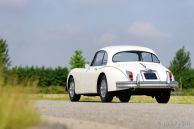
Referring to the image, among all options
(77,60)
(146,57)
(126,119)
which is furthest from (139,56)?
(77,60)

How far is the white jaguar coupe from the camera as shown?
55.3 feet

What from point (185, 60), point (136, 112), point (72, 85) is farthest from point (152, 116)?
point (185, 60)

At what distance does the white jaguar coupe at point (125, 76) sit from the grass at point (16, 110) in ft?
28.5

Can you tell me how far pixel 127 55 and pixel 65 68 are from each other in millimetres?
42774

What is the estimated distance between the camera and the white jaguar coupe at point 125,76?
16859 mm

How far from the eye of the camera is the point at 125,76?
16844mm

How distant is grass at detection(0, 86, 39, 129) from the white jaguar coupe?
8.67 m

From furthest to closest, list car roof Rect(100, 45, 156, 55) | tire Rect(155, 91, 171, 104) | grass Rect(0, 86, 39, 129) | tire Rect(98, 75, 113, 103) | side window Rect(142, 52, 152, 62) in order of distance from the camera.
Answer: side window Rect(142, 52, 152, 62) < tire Rect(155, 91, 171, 104) < car roof Rect(100, 45, 156, 55) < tire Rect(98, 75, 113, 103) < grass Rect(0, 86, 39, 129)

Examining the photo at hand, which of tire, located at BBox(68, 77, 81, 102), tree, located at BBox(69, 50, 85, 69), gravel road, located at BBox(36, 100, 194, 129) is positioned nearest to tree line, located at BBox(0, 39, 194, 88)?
tree, located at BBox(69, 50, 85, 69)

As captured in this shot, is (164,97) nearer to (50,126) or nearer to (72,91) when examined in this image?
(72,91)

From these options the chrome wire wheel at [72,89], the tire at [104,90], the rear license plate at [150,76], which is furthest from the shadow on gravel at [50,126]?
the chrome wire wheel at [72,89]

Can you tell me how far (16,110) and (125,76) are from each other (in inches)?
376

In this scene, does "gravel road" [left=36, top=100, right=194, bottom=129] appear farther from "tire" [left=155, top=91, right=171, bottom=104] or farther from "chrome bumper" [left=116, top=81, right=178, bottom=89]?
"tire" [left=155, top=91, right=171, bottom=104]

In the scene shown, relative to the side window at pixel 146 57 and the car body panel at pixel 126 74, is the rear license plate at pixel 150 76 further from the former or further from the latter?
the side window at pixel 146 57
